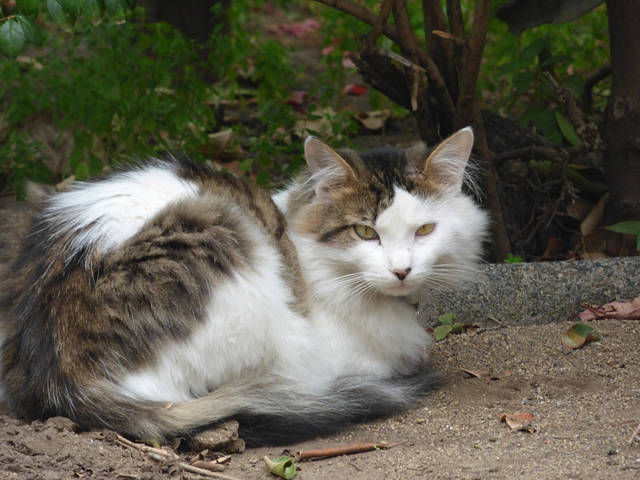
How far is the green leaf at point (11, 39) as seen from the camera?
236cm

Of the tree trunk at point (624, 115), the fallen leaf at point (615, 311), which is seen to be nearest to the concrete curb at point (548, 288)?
the fallen leaf at point (615, 311)

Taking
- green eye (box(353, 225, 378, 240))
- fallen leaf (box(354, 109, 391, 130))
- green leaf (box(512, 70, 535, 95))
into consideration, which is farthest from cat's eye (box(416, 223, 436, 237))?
fallen leaf (box(354, 109, 391, 130))

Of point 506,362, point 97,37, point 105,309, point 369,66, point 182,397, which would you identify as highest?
point 97,37

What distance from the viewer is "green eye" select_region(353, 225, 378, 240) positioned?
118 inches

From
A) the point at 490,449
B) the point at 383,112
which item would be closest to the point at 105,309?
the point at 490,449

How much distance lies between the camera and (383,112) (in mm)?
5738

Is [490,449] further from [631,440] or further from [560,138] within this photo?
[560,138]

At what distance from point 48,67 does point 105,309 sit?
2.73 meters

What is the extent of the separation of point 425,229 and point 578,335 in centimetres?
98

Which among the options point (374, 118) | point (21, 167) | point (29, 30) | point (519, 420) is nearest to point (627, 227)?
point (519, 420)

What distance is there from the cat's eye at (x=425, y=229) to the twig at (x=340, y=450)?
2.71ft

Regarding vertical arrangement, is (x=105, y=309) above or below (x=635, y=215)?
above

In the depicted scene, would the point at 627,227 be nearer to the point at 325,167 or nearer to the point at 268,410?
the point at 325,167

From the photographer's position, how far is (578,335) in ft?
Answer: 11.2
